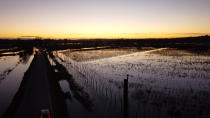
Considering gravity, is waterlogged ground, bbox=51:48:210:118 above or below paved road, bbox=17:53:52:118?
below

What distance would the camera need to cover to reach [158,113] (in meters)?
10.7

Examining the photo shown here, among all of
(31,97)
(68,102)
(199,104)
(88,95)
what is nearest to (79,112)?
(68,102)

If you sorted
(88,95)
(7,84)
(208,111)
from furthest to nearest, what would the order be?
1. (7,84)
2. (88,95)
3. (208,111)

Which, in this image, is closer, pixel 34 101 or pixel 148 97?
pixel 34 101

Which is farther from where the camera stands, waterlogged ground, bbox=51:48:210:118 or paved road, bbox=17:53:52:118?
waterlogged ground, bbox=51:48:210:118

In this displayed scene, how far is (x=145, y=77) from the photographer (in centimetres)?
1964

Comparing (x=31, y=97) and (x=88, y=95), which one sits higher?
(x=31, y=97)

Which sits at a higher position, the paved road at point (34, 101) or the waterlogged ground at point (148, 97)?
the paved road at point (34, 101)

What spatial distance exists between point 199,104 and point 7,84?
22.0m

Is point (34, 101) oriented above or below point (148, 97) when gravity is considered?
above

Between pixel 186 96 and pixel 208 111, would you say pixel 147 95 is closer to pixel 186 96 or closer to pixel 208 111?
pixel 186 96

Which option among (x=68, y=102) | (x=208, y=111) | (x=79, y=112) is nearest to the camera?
(x=208, y=111)

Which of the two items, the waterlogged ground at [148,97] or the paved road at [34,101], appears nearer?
the paved road at [34,101]

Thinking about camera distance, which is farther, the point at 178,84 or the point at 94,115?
the point at 178,84
